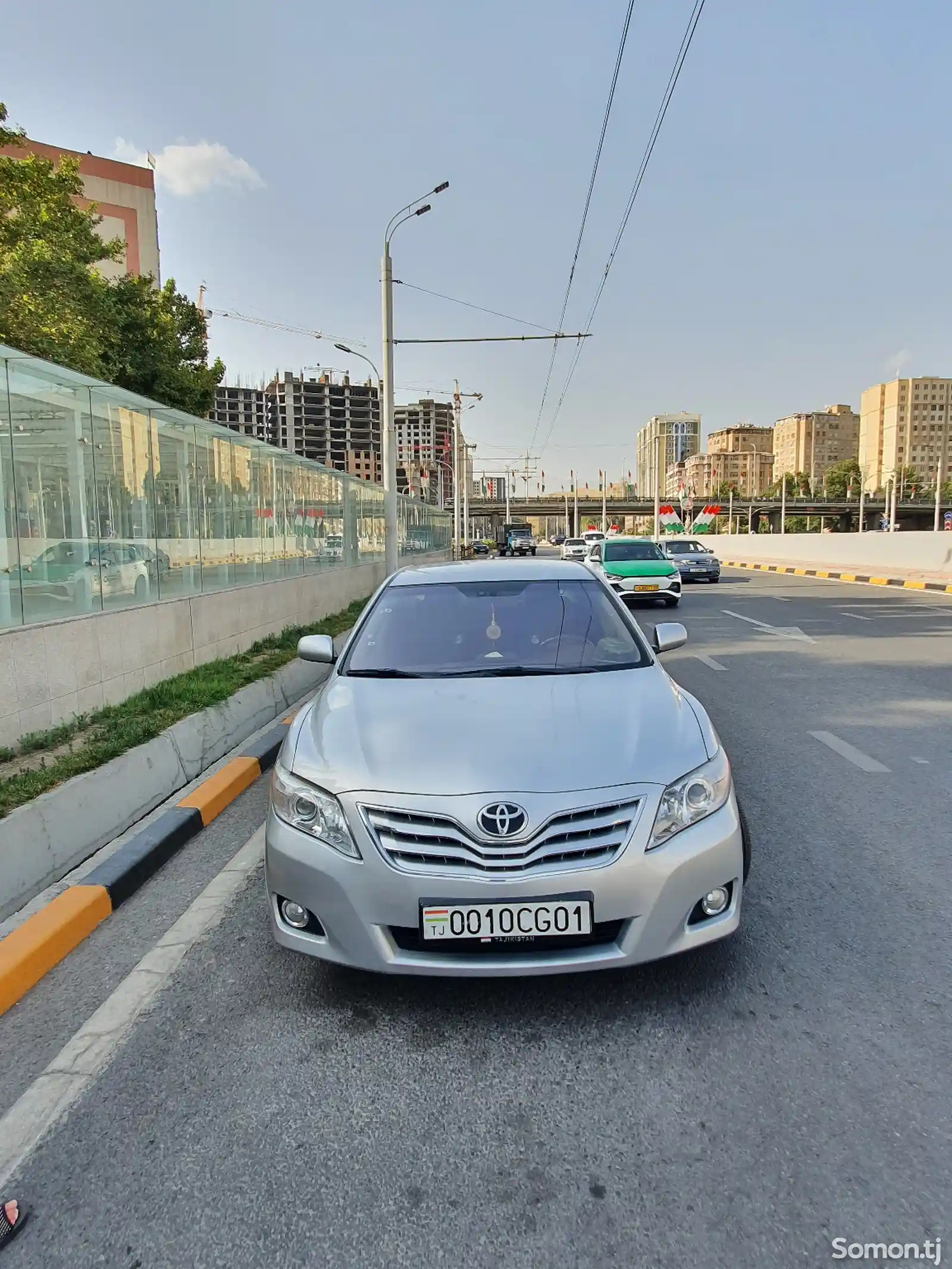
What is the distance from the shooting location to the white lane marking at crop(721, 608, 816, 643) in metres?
12.0

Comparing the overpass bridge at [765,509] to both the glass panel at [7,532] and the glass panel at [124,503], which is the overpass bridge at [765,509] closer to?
the glass panel at [124,503]

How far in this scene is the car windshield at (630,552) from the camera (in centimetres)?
1848

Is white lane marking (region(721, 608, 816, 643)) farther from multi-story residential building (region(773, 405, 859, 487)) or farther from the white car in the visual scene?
multi-story residential building (region(773, 405, 859, 487))

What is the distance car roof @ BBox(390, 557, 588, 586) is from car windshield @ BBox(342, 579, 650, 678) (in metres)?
0.05

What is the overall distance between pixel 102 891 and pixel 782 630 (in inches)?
456

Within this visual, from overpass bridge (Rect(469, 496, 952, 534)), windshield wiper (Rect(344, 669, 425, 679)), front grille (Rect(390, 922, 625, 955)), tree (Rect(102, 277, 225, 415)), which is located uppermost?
tree (Rect(102, 277, 225, 415))

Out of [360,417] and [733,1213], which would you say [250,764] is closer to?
[733,1213]

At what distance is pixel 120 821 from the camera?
447 cm

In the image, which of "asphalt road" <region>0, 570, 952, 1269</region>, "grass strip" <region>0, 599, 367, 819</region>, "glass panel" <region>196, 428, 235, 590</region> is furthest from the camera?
"glass panel" <region>196, 428, 235, 590</region>

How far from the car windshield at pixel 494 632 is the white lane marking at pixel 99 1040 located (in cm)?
123

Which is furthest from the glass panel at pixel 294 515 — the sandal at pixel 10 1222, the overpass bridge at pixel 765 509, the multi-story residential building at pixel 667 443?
the overpass bridge at pixel 765 509

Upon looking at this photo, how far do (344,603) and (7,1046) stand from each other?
1342 centimetres

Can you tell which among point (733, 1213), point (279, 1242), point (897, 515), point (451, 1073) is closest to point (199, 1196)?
point (279, 1242)

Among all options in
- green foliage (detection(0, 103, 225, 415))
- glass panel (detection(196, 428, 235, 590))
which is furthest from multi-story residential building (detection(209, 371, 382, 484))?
A: glass panel (detection(196, 428, 235, 590))
